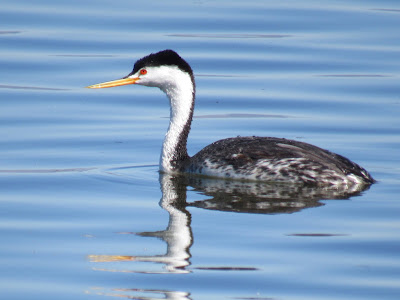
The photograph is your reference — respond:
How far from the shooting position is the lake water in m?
8.16

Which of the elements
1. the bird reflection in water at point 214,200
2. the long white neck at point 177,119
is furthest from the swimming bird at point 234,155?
the bird reflection in water at point 214,200

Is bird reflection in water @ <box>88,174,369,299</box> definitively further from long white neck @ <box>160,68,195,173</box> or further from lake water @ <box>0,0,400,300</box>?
long white neck @ <box>160,68,195,173</box>

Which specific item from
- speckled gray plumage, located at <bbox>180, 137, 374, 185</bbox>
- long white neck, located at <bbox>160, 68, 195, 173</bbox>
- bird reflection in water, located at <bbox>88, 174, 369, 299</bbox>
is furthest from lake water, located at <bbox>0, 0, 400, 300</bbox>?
long white neck, located at <bbox>160, 68, 195, 173</bbox>

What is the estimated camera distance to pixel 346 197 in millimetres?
10695

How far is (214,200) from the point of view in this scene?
34.8 ft

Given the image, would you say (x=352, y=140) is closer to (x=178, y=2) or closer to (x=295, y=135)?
(x=295, y=135)

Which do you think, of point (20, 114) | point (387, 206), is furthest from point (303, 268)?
point (20, 114)

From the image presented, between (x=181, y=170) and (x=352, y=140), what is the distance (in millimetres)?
2637

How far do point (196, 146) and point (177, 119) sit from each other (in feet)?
3.72

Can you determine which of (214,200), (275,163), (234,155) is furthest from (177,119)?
(214,200)

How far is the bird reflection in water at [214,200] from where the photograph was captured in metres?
8.66

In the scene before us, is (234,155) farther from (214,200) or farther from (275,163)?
(214,200)

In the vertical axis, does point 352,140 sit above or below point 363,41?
below

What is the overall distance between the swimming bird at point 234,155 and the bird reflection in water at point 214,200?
0.10 metres
